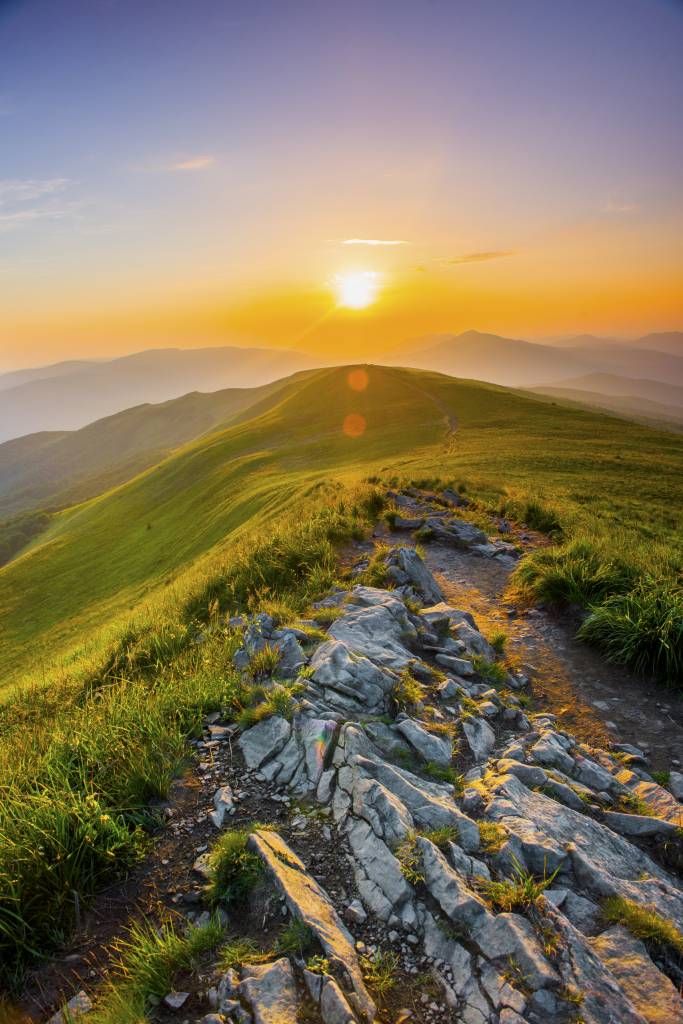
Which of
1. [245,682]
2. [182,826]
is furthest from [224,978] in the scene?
[245,682]

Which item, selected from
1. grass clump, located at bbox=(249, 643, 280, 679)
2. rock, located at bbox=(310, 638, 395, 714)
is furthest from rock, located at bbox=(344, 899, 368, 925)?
grass clump, located at bbox=(249, 643, 280, 679)

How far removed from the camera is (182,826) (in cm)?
531

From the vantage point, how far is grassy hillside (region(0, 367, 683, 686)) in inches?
1003

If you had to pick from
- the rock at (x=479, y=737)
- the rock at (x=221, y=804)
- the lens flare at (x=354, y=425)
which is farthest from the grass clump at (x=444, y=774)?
the lens flare at (x=354, y=425)

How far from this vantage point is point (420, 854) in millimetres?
4758

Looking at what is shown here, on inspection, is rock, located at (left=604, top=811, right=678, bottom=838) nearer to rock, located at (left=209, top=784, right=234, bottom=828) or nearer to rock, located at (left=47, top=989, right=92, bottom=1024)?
rock, located at (left=209, top=784, right=234, bottom=828)

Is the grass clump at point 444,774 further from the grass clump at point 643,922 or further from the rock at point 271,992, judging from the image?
the rock at point 271,992

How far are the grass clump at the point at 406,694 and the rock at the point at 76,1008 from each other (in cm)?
460

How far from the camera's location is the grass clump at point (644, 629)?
9094 millimetres

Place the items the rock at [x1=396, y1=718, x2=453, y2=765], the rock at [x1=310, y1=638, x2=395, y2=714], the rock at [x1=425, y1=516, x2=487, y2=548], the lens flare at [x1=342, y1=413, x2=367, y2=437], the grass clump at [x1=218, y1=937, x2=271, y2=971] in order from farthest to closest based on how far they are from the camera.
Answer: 1. the lens flare at [x1=342, y1=413, x2=367, y2=437]
2. the rock at [x1=425, y1=516, x2=487, y2=548]
3. the rock at [x1=310, y1=638, x2=395, y2=714]
4. the rock at [x1=396, y1=718, x2=453, y2=765]
5. the grass clump at [x1=218, y1=937, x2=271, y2=971]

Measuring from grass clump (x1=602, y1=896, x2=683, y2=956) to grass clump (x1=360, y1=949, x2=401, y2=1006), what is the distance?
2.03 m

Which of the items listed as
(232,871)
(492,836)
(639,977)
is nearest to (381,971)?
(232,871)

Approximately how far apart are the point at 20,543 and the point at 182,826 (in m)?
94.0

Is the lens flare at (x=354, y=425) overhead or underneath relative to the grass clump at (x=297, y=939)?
overhead
